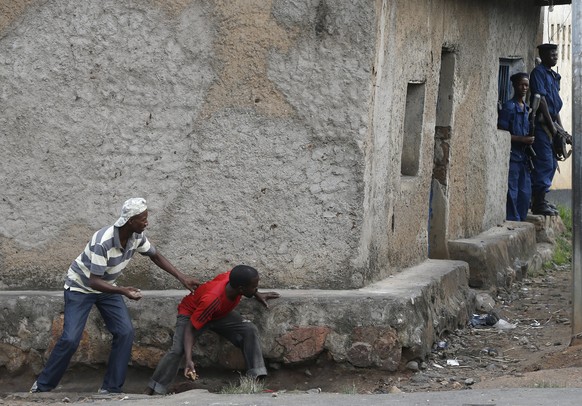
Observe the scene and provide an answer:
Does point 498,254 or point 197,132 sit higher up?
point 197,132

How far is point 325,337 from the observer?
708 centimetres

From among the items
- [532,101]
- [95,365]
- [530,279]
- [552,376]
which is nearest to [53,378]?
[95,365]

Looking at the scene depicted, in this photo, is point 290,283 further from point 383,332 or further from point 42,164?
point 42,164

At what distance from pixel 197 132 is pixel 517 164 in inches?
218

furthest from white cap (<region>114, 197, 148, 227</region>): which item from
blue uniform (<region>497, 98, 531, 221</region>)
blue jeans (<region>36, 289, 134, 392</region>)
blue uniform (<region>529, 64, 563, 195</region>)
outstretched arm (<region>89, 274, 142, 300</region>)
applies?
blue uniform (<region>529, 64, 563, 195</region>)

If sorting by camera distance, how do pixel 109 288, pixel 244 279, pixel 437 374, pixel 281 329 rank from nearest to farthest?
1. pixel 109 288
2. pixel 244 279
3. pixel 281 329
4. pixel 437 374

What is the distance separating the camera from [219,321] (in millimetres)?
7004

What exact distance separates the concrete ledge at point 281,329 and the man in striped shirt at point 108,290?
26 cm

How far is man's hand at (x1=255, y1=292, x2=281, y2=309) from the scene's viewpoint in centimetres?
702

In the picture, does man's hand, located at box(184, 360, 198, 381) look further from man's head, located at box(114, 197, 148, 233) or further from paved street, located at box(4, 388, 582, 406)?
man's head, located at box(114, 197, 148, 233)

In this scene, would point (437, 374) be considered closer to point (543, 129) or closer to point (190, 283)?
point (190, 283)

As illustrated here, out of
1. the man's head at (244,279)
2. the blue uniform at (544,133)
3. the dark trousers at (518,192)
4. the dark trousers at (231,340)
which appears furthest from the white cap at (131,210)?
the blue uniform at (544,133)

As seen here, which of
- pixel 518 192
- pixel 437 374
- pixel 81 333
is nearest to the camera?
pixel 81 333

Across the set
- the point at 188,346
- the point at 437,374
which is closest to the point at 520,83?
the point at 437,374
